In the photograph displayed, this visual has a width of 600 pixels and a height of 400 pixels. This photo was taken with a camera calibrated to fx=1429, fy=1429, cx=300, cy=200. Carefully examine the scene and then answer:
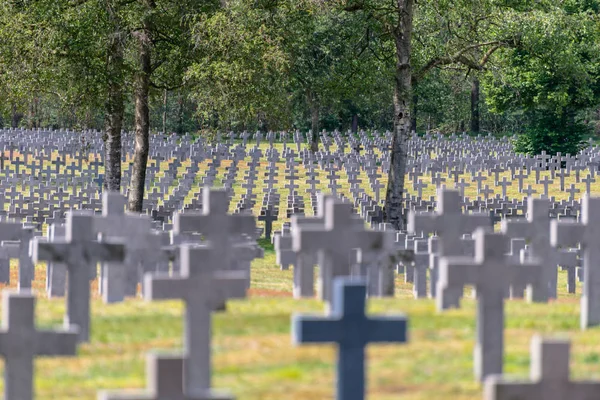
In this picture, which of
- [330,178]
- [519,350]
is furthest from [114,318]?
[330,178]

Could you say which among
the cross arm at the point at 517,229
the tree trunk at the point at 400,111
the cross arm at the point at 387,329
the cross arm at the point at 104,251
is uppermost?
Result: the tree trunk at the point at 400,111

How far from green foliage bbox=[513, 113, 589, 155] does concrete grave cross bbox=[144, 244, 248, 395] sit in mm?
49694

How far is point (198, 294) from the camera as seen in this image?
7.38m

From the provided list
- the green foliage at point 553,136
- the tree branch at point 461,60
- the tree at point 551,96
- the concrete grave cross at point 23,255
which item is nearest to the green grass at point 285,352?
the concrete grave cross at point 23,255

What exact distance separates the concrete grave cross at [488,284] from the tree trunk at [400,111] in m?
19.3

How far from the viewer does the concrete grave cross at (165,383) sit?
5.17 meters

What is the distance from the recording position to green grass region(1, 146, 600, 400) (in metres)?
7.89

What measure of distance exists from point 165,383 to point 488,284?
10.4 feet

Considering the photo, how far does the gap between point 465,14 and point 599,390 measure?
23999 millimetres

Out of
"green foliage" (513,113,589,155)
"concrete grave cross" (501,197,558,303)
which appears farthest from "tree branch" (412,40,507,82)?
"green foliage" (513,113,589,155)

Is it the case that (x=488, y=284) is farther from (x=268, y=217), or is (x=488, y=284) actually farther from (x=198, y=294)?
(x=268, y=217)

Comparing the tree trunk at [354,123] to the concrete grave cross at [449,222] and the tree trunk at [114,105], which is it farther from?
the concrete grave cross at [449,222]

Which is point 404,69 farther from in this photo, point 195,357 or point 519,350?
point 195,357

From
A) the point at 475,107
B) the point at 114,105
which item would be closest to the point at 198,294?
the point at 114,105
